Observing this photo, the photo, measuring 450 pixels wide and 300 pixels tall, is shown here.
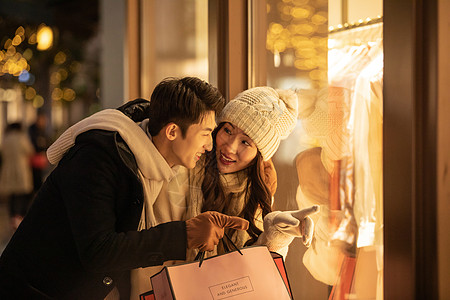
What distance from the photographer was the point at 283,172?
1.95 metres

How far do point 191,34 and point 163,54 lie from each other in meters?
0.26

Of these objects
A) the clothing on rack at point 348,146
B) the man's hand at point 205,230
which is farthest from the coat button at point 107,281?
the clothing on rack at point 348,146

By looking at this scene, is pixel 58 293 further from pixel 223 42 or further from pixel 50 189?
pixel 223 42

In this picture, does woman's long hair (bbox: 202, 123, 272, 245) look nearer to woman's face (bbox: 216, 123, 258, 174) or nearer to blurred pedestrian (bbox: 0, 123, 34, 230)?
woman's face (bbox: 216, 123, 258, 174)

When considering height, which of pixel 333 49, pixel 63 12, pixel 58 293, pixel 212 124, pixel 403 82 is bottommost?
pixel 58 293

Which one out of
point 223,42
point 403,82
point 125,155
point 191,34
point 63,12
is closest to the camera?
point 125,155

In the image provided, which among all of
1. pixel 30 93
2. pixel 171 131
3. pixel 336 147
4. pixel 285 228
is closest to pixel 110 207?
pixel 171 131

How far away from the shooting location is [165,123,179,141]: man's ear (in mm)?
1488

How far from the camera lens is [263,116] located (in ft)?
5.43

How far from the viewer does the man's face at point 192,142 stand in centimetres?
151

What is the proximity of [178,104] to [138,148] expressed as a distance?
0.65ft

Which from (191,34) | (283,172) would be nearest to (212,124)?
(283,172)

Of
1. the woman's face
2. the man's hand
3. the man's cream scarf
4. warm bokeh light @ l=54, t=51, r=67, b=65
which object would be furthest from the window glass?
warm bokeh light @ l=54, t=51, r=67, b=65

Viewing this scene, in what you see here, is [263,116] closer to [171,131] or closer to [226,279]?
[171,131]
